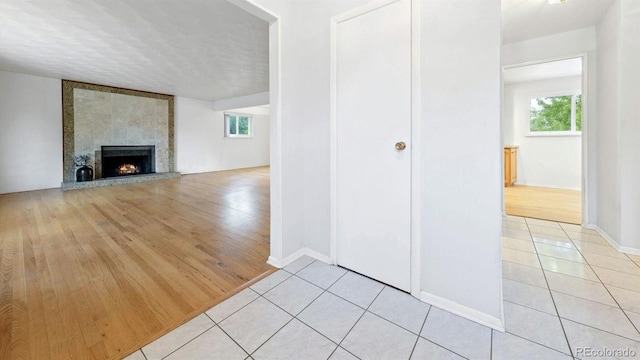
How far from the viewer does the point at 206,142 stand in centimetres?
819

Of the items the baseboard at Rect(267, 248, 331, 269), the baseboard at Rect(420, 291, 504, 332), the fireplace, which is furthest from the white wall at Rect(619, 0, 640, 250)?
the fireplace

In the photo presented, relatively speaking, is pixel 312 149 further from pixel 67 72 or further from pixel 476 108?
pixel 67 72

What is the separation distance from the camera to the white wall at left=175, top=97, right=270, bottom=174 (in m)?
7.59

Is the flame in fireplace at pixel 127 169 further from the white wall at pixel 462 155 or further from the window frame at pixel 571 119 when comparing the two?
the window frame at pixel 571 119

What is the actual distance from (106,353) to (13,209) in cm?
440

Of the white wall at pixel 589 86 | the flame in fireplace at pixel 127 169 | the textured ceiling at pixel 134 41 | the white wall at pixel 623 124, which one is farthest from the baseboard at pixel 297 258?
the flame in fireplace at pixel 127 169

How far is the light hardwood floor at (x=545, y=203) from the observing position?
132 inches

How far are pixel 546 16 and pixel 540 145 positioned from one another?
3.86 metres

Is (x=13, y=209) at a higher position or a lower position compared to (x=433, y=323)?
higher

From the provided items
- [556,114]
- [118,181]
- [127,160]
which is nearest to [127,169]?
[127,160]

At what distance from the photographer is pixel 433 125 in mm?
1460

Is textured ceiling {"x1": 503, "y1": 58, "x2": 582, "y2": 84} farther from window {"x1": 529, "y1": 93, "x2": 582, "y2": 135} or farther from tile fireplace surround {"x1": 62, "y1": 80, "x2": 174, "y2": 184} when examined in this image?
tile fireplace surround {"x1": 62, "y1": 80, "x2": 174, "y2": 184}

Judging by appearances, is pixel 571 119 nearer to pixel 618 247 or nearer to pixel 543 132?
pixel 543 132

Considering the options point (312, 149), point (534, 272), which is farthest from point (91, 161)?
point (534, 272)
